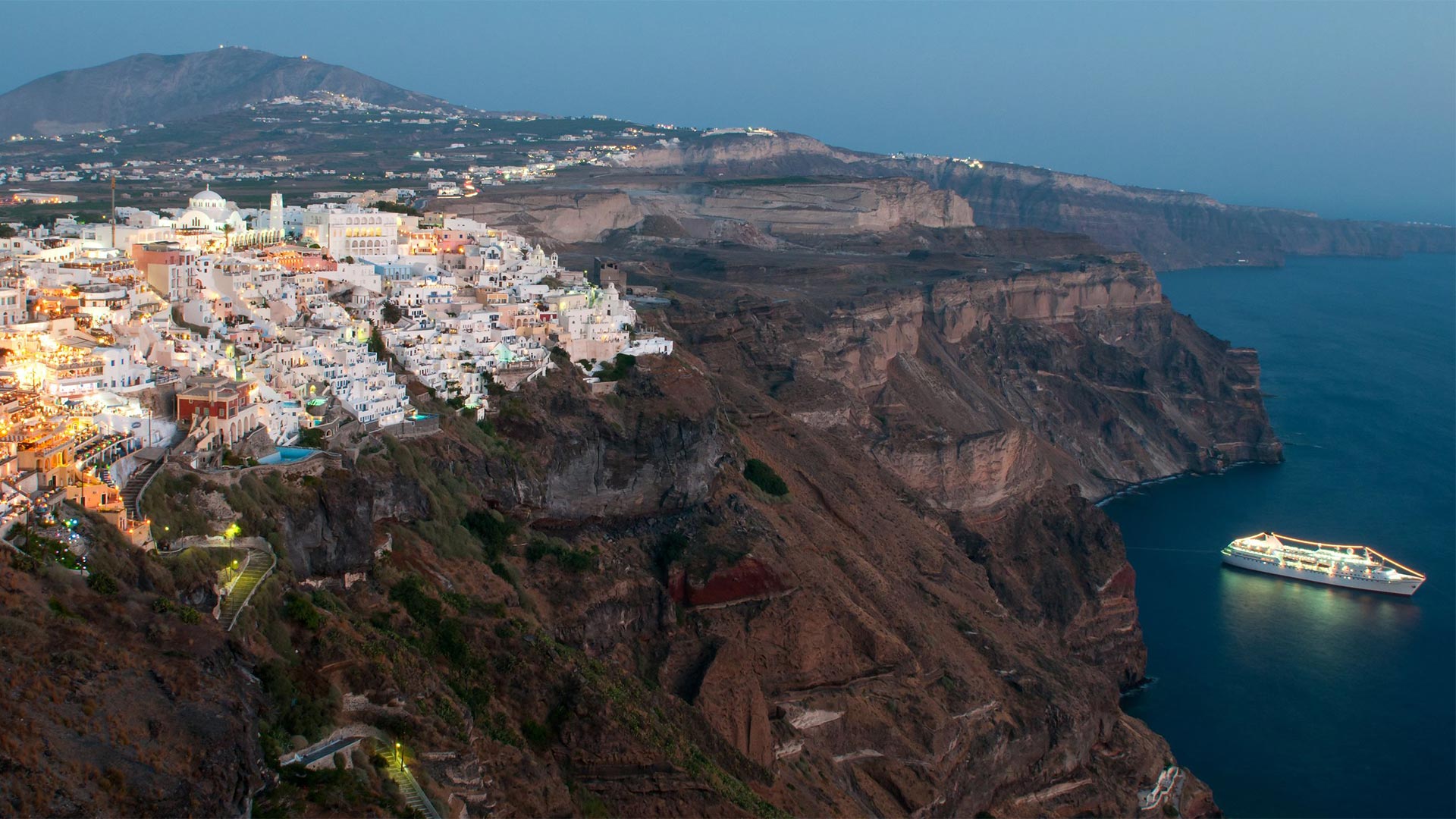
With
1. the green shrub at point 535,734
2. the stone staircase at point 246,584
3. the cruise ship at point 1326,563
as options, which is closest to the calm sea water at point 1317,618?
the cruise ship at point 1326,563

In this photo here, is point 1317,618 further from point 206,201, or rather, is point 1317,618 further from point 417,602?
point 206,201

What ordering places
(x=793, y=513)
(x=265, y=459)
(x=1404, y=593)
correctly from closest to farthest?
1. (x=265, y=459)
2. (x=793, y=513)
3. (x=1404, y=593)

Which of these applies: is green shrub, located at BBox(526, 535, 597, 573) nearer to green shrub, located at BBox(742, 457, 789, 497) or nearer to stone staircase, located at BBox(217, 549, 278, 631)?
green shrub, located at BBox(742, 457, 789, 497)

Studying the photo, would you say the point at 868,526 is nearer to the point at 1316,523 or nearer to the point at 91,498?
the point at 91,498

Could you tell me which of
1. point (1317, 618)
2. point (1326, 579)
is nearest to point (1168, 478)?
point (1326, 579)

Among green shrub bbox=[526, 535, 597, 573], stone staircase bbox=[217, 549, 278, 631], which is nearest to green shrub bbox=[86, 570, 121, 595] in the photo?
stone staircase bbox=[217, 549, 278, 631]

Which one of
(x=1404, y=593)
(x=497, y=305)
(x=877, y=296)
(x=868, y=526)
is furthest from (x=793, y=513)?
(x=877, y=296)
